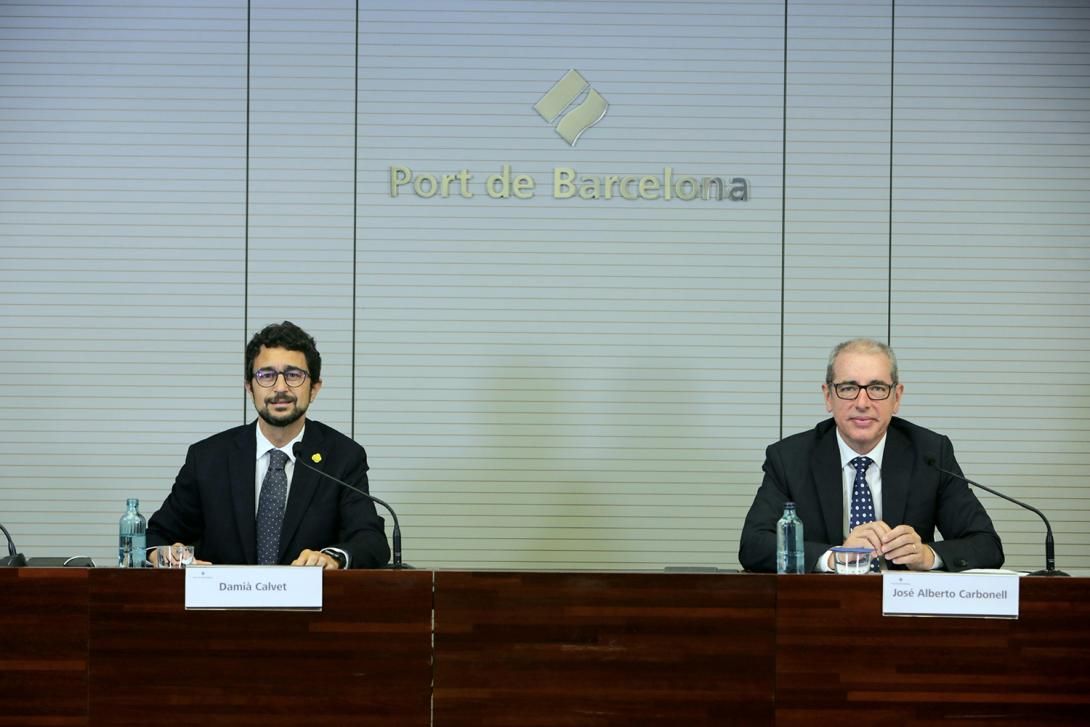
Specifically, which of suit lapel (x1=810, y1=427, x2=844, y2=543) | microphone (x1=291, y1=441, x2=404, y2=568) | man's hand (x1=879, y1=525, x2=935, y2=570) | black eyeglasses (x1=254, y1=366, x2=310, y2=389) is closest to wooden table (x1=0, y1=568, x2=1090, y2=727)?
microphone (x1=291, y1=441, x2=404, y2=568)

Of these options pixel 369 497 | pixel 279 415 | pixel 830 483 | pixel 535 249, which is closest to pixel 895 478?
pixel 830 483

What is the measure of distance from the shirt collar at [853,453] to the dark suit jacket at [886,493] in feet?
0.05

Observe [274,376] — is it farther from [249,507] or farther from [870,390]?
[870,390]

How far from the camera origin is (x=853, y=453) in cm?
341

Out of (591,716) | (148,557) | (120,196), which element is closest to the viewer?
(591,716)

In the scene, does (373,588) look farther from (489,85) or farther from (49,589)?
(489,85)

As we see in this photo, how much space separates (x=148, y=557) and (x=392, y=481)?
5.53 feet

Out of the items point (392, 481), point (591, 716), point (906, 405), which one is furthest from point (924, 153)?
point (591, 716)

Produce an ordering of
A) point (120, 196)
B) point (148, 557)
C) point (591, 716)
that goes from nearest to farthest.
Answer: point (591, 716) < point (148, 557) < point (120, 196)

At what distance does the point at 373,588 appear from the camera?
8.35ft

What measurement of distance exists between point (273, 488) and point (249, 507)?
9 centimetres

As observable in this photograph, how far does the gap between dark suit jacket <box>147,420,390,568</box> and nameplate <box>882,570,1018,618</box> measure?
1468 mm

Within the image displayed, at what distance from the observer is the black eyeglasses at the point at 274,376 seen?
3.45 meters

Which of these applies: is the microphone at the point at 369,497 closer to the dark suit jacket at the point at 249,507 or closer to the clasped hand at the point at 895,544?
the dark suit jacket at the point at 249,507
